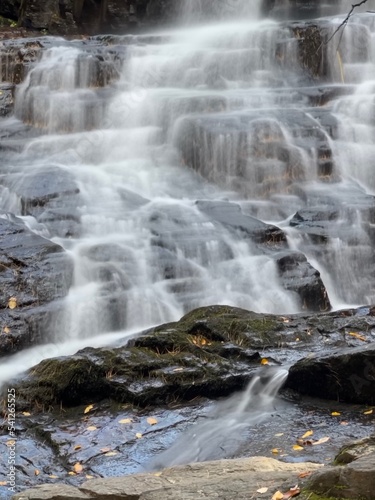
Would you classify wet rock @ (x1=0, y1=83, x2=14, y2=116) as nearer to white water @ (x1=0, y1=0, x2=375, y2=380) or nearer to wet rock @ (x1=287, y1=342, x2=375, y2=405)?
white water @ (x1=0, y1=0, x2=375, y2=380)

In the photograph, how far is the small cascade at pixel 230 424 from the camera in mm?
5391

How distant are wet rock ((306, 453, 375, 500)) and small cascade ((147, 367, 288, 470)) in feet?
8.29

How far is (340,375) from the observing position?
597 cm

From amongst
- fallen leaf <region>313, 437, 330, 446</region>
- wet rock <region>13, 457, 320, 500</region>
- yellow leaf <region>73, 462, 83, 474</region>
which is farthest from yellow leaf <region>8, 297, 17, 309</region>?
wet rock <region>13, 457, 320, 500</region>

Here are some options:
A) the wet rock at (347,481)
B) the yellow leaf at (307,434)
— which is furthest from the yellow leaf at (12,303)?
the wet rock at (347,481)

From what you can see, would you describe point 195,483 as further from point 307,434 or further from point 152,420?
point 152,420

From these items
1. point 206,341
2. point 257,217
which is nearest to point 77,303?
point 206,341

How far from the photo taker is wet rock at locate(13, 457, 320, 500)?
339 centimetres

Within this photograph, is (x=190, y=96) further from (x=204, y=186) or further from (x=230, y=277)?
(x=230, y=277)

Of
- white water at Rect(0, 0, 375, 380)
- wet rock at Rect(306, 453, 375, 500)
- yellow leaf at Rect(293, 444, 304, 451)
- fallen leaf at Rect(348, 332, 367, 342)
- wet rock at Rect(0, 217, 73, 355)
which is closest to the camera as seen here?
wet rock at Rect(306, 453, 375, 500)

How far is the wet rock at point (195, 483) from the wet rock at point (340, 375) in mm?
1794

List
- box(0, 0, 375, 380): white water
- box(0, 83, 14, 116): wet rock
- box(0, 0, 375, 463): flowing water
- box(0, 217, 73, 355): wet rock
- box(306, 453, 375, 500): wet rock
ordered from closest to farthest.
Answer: box(306, 453, 375, 500): wet rock
box(0, 217, 73, 355): wet rock
box(0, 0, 375, 463): flowing water
box(0, 0, 375, 380): white water
box(0, 83, 14, 116): wet rock

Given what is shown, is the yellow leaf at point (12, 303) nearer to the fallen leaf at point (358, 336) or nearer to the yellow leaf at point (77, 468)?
the yellow leaf at point (77, 468)

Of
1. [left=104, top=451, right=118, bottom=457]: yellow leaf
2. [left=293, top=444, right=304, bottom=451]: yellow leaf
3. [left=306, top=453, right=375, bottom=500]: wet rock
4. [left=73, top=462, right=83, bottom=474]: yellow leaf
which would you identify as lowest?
[left=73, top=462, right=83, bottom=474]: yellow leaf
